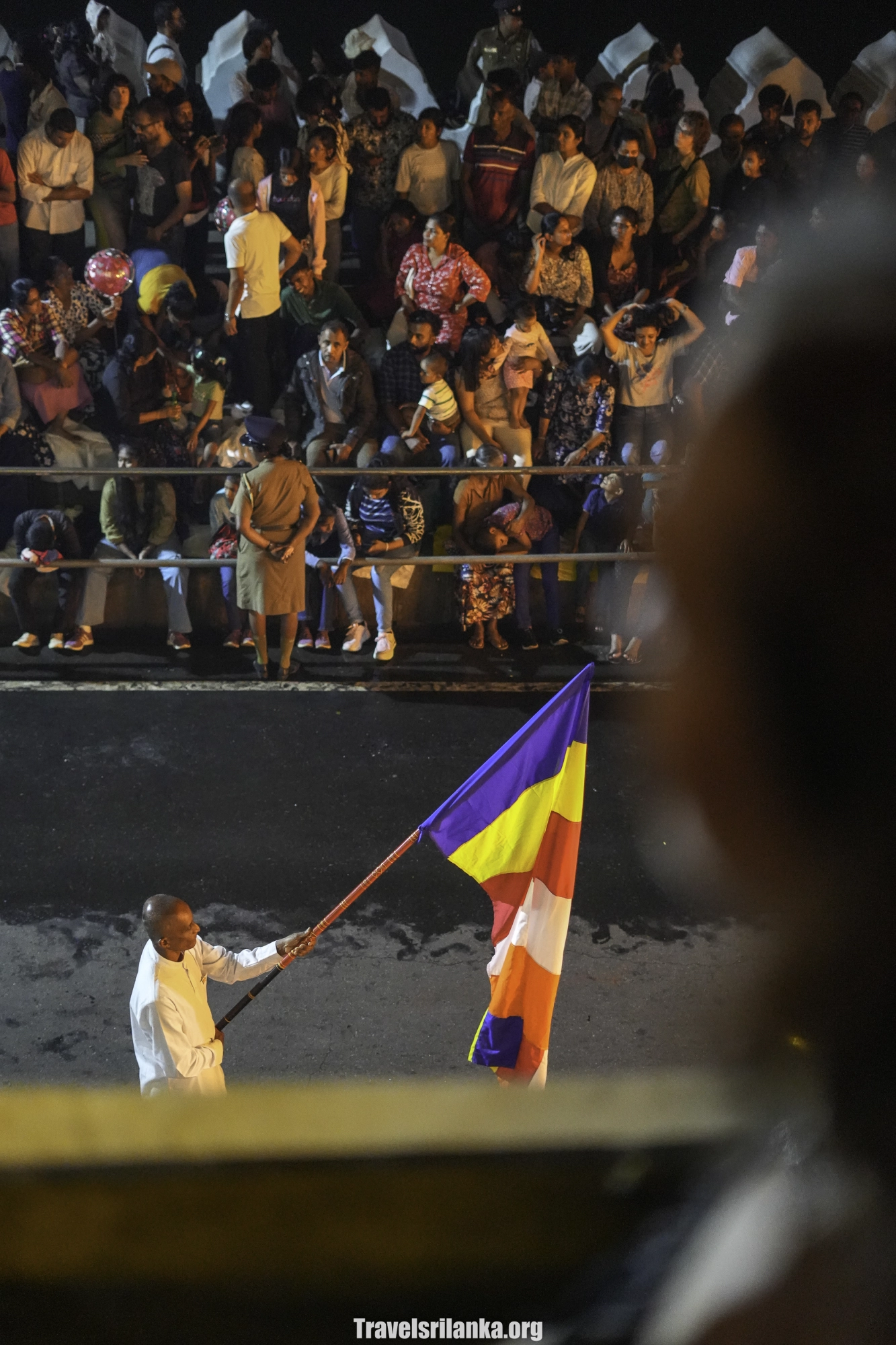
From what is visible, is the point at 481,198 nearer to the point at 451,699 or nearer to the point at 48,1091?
the point at 451,699

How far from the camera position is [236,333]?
37.6 ft

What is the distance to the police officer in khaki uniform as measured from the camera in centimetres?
1298

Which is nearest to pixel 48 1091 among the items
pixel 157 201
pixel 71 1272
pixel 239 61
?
pixel 71 1272

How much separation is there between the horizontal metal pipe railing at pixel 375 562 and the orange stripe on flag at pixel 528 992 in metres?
5.28

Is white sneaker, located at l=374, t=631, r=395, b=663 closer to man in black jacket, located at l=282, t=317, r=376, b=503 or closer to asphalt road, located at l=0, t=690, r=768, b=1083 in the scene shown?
asphalt road, located at l=0, t=690, r=768, b=1083

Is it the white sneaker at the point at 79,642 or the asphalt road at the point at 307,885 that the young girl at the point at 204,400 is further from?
the asphalt road at the point at 307,885

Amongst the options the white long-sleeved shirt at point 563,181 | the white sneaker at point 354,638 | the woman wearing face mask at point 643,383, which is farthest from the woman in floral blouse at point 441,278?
the white sneaker at point 354,638

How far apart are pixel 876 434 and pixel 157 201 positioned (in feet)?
39.0

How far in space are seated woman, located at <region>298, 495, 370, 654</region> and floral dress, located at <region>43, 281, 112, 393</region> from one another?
2.47 meters

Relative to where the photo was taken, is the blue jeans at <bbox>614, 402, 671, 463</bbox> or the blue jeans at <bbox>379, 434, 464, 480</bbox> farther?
the blue jeans at <bbox>614, 402, 671, 463</bbox>

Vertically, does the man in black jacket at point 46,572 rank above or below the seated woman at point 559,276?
below

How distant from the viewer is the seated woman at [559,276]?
39.1 ft

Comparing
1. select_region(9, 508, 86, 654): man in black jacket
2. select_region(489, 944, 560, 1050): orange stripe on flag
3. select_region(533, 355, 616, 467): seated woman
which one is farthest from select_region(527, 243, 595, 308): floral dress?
select_region(489, 944, 560, 1050): orange stripe on flag

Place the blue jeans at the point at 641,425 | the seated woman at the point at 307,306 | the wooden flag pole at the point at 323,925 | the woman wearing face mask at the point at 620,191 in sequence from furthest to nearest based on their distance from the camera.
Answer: the woman wearing face mask at the point at 620,191, the seated woman at the point at 307,306, the blue jeans at the point at 641,425, the wooden flag pole at the point at 323,925
